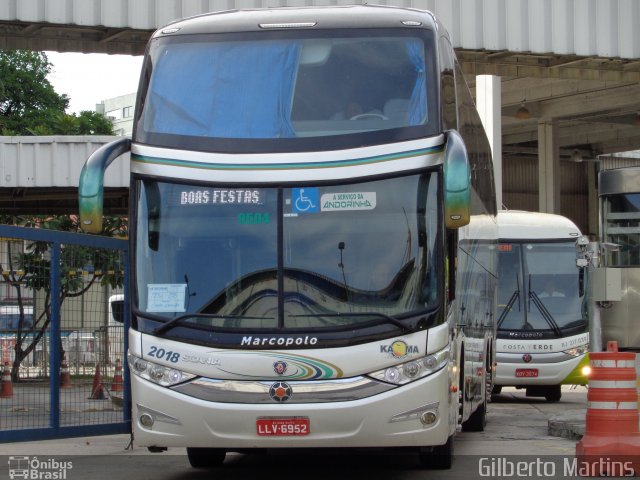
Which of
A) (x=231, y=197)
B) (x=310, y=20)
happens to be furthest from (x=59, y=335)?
(x=310, y=20)

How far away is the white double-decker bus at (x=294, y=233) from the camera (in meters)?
9.20

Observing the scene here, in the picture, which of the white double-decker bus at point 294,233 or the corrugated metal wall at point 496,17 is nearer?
the white double-decker bus at point 294,233

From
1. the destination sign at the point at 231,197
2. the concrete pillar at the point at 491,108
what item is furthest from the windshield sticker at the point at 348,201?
the concrete pillar at the point at 491,108

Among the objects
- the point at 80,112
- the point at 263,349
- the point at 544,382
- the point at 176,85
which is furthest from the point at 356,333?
the point at 80,112

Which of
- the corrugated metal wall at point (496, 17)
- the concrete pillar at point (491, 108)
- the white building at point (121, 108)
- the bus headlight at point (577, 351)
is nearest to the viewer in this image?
the corrugated metal wall at point (496, 17)

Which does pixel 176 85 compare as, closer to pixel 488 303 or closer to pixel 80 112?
pixel 488 303

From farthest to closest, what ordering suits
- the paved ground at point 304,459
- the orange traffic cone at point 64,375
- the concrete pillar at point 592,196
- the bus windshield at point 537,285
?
the concrete pillar at point 592,196, the bus windshield at point 537,285, the orange traffic cone at point 64,375, the paved ground at point 304,459

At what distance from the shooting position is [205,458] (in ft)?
37.2

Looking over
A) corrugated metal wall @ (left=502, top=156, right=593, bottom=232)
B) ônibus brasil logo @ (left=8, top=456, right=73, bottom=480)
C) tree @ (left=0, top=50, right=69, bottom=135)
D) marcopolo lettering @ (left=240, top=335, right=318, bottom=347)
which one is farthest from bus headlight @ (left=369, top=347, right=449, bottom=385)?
tree @ (left=0, top=50, right=69, bottom=135)

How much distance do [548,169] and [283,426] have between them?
30.0m

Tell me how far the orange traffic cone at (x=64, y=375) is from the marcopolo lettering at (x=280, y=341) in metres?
3.50

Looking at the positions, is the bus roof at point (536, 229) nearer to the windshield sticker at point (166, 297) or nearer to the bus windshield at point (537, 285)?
the bus windshield at point (537, 285)

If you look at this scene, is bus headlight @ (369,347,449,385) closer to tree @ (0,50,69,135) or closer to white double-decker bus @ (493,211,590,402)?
white double-decker bus @ (493,211,590,402)

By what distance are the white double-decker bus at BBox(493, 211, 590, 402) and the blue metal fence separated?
33.4 feet
